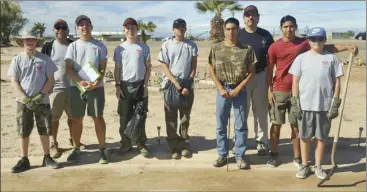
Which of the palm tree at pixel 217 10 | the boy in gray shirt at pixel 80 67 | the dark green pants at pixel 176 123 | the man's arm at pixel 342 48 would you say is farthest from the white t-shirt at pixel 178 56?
the palm tree at pixel 217 10

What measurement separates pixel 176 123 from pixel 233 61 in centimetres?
131

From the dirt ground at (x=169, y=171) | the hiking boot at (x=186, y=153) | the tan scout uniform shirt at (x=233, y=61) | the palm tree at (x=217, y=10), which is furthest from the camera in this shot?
the palm tree at (x=217, y=10)

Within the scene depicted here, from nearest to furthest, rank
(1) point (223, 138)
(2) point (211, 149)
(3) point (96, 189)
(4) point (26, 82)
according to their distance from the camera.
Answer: (3) point (96, 189) → (4) point (26, 82) → (1) point (223, 138) → (2) point (211, 149)

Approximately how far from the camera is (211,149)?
19.2ft

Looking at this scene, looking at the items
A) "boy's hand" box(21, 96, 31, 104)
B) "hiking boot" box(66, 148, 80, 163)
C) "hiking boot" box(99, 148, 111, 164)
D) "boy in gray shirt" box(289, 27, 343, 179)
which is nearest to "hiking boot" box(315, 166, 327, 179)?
"boy in gray shirt" box(289, 27, 343, 179)

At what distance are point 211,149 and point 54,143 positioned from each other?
7.74ft

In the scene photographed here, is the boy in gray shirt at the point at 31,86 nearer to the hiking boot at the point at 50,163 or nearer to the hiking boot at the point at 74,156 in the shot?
the hiking boot at the point at 50,163

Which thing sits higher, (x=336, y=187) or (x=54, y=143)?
(x=54, y=143)

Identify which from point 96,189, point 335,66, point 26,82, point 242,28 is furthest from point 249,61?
point 26,82

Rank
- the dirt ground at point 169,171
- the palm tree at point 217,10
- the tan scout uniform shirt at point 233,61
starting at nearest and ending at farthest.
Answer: the dirt ground at point 169,171
the tan scout uniform shirt at point 233,61
the palm tree at point 217,10

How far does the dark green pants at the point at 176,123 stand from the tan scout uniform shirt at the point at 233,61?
68cm

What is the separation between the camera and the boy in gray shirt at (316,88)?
4.40m

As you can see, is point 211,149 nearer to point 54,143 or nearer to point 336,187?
point 336,187

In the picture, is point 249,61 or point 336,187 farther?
point 249,61
